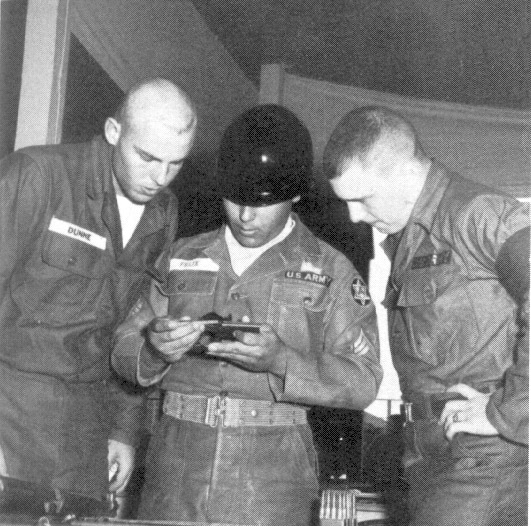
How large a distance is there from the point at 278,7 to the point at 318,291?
2.21 metres

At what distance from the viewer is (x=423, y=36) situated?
4.20 meters

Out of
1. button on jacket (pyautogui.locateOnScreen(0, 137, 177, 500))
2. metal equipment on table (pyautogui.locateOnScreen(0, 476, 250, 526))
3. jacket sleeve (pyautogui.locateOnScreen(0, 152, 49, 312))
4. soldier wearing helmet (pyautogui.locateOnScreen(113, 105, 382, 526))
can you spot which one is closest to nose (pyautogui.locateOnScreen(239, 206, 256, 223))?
soldier wearing helmet (pyautogui.locateOnScreen(113, 105, 382, 526))

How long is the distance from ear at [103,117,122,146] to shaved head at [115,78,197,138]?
2 centimetres

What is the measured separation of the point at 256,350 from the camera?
7.03 feet

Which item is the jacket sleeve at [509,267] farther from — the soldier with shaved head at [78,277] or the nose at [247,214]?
the soldier with shaved head at [78,277]

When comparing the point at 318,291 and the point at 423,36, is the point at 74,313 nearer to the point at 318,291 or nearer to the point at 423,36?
the point at 318,291

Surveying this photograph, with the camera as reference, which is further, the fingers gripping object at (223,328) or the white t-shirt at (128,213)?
the white t-shirt at (128,213)

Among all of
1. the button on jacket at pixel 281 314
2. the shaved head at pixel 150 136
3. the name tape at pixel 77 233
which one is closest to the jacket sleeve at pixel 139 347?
the button on jacket at pixel 281 314

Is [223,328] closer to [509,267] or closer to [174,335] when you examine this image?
[174,335]

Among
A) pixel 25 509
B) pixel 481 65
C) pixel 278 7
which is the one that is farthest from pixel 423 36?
pixel 25 509

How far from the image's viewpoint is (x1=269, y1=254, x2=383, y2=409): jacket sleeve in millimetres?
2262

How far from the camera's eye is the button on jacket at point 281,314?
2.29m

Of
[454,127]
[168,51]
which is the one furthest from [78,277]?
[454,127]

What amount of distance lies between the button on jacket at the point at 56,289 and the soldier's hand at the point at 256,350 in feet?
1.71
